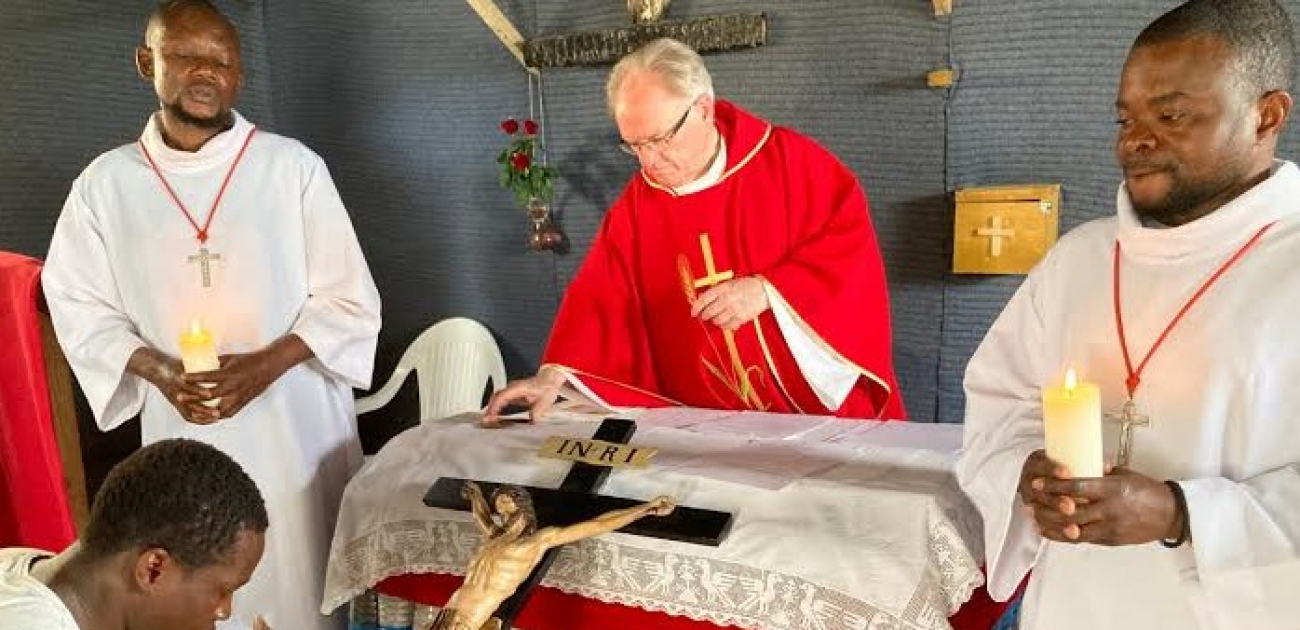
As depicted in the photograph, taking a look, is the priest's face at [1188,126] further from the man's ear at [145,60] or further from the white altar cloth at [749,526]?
the man's ear at [145,60]

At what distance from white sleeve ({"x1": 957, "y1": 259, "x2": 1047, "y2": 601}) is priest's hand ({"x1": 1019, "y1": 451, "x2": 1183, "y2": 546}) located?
241 millimetres

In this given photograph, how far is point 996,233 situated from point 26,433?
3.05 metres

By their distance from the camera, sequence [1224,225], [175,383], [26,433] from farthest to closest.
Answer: [26,433]
[175,383]
[1224,225]

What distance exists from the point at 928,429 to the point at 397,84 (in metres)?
3.28

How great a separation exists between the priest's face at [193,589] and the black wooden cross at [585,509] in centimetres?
48

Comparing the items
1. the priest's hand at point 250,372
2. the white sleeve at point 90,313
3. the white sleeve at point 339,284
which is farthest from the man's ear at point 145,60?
the priest's hand at point 250,372

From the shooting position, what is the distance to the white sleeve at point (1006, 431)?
63.8 inches

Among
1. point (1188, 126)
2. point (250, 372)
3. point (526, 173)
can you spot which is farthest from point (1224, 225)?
point (526, 173)

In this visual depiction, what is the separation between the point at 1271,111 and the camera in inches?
55.6

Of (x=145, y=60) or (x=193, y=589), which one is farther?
(x=145, y=60)

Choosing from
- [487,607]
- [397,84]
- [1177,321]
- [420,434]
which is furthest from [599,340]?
[397,84]

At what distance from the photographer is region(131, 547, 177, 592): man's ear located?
145 centimetres

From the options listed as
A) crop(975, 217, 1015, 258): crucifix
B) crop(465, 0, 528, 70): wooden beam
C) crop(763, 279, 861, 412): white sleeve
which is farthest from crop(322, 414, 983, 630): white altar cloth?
crop(465, 0, 528, 70): wooden beam

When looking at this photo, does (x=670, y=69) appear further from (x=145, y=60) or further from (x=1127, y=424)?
(x=1127, y=424)
